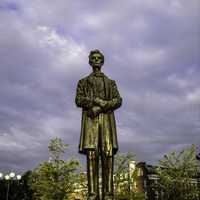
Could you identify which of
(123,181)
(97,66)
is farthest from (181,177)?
(97,66)

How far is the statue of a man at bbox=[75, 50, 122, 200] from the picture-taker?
10.2 meters

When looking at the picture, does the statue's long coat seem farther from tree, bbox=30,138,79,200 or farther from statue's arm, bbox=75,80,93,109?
tree, bbox=30,138,79,200

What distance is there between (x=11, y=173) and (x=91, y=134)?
27556mm

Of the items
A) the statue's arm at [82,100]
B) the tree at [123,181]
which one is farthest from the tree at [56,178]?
the statue's arm at [82,100]

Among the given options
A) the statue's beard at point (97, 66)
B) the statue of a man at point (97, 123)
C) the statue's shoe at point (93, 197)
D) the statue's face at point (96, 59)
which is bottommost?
the statue's shoe at point (93, 197)

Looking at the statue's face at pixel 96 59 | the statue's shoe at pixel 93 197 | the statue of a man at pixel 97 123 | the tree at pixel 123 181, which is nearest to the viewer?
the statue's shoe at pixel 93 197

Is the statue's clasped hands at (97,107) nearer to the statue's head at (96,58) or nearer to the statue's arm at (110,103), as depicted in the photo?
the statue's arm at (110,103)

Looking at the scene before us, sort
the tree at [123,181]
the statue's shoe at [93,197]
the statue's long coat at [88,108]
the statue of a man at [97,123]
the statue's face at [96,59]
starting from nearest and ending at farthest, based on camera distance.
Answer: the statue's shoe at [93,197] < the statue of a man at [97,123] < the statue's long coat at [88,108] < the statue's face at [96,59] < the tree at [123,181]

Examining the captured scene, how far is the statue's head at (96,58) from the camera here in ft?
36.4

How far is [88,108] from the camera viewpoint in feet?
35.1

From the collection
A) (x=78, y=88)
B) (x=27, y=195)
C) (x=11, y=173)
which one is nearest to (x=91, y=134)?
(x=78, y=88)

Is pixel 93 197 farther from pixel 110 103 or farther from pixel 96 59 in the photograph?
pixel 96 59

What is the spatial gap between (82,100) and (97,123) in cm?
67

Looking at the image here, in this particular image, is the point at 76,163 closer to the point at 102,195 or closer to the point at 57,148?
the point at 57,148
